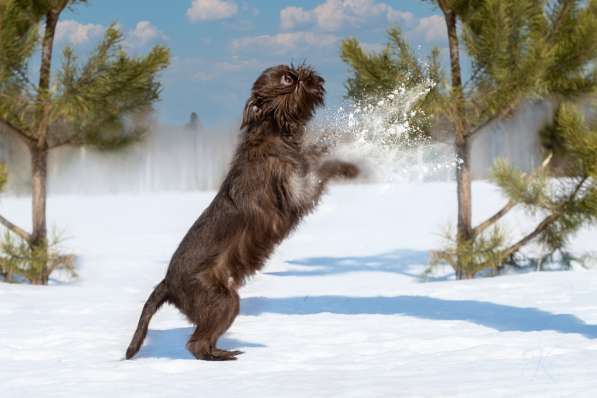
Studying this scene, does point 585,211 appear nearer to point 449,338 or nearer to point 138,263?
point 449,338

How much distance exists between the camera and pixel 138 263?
15.2m

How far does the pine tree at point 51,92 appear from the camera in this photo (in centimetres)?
1169

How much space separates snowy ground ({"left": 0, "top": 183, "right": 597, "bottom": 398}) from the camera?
16.4 feet

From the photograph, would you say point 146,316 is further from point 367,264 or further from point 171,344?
point 367,264

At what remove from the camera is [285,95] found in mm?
5930

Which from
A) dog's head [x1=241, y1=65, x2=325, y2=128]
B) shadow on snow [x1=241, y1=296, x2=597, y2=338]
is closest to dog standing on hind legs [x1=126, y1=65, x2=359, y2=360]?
dog's head [x1=241, y1=65, x2=325, y2=128]

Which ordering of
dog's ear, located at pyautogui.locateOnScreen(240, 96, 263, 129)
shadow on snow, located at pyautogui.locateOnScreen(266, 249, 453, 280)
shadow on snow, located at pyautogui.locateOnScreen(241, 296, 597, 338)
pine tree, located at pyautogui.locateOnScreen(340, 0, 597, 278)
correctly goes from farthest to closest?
shadow on snow, located at pyautogui.locateOnScreen(266, 249, 453, 280) → pine tree, located at pyautogui.locateOnScreen(340, 0, 597, 278) → shadow on snow, located at pyautogui.locateOnScreen(241, 296, 597, 338) → dog's ear, located at pyautogui.locateOnScreen(240, 96, 263, 129)

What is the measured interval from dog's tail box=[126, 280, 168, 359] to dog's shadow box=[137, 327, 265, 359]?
0.90 feet

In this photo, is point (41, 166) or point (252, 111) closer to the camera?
point (252, 111)

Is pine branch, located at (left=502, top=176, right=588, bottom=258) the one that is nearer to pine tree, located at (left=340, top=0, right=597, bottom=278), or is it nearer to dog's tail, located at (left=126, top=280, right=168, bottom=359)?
pine tree, located at (left=340, top=0, right=597, bottom=278)

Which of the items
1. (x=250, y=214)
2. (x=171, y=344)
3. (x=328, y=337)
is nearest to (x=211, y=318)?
(x=250, y=214)

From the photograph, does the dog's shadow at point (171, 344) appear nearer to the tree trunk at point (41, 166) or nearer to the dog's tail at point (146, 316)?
the dog's tail at point (146, 316)

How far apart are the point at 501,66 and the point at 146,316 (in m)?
7.53

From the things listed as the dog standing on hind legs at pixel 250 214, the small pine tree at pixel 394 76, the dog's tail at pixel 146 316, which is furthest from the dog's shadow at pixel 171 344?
the small pine tree at pixel 394 76
